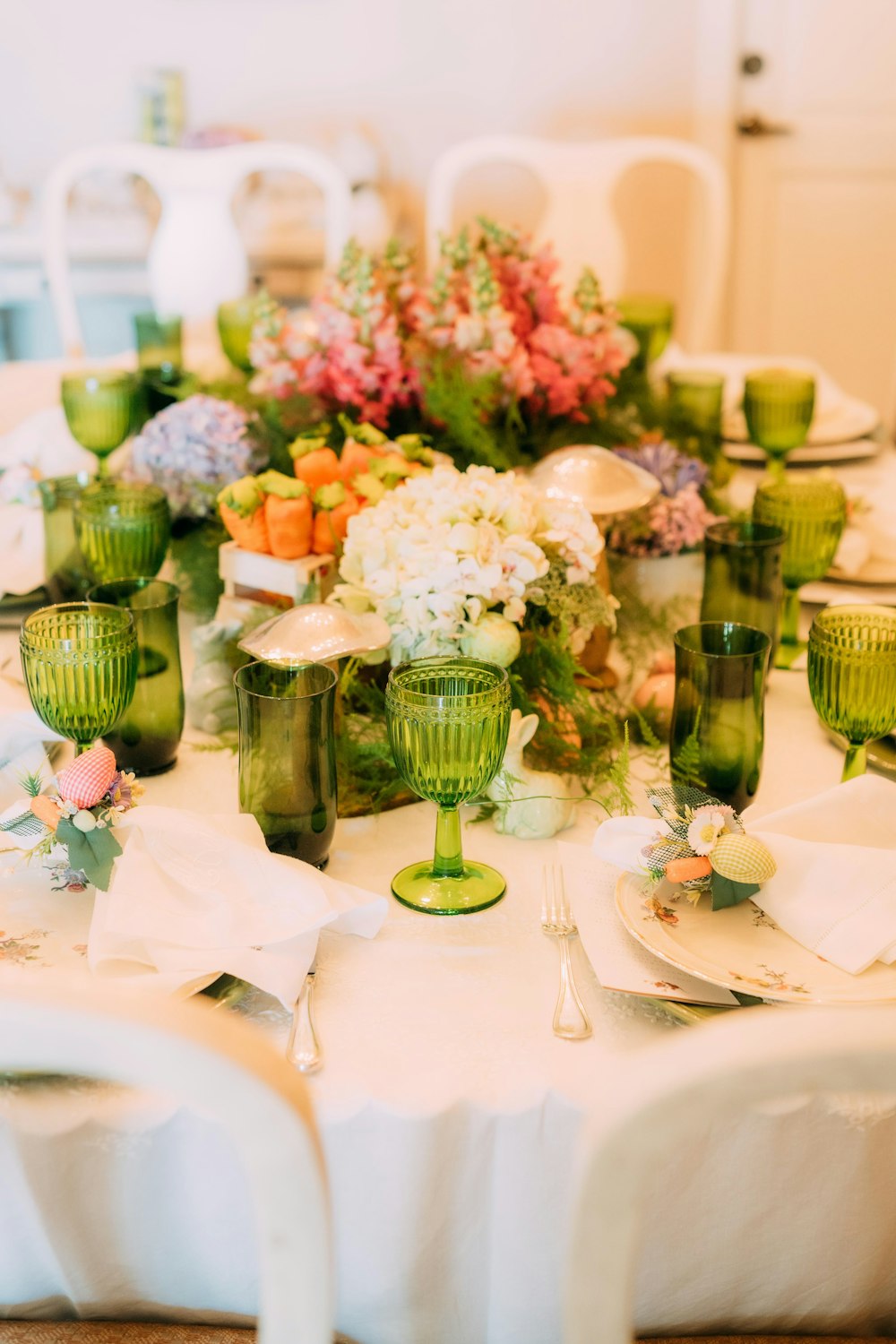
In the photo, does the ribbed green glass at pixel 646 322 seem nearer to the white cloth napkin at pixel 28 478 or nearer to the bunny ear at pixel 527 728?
the white cloth napkin at pixel 28 478

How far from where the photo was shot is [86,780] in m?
0.87

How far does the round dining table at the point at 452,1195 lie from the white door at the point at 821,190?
115 inches

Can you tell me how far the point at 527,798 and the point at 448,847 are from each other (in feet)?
0.30

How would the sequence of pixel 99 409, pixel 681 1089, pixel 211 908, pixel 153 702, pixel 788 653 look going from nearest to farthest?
pixel 681 1089 < pixel 211 908 < pixel 153 702 < pixel 788 653 < pixel 99 409

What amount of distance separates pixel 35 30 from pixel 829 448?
2786 mm

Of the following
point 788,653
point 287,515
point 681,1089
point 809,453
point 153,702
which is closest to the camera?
point 681,1089

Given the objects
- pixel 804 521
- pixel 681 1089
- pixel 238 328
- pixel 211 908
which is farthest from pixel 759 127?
pixel 681 1089

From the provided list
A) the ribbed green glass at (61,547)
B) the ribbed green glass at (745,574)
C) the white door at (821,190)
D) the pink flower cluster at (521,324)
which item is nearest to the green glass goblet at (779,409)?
the pink flower cluster at (521,324)

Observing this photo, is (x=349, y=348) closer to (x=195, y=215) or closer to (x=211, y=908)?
(x=211, y=908)

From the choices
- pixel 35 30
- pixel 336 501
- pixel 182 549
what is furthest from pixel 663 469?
pixel 35 30

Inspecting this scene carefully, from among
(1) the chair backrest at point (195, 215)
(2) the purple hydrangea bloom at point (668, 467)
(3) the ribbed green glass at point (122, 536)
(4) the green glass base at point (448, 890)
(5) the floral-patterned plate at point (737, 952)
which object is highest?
(1) the chair backrest at point (195, 215)

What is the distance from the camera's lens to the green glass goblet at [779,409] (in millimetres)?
1576

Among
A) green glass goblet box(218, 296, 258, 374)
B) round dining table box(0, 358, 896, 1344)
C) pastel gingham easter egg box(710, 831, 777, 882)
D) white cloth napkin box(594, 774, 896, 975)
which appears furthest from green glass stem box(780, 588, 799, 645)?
green glass goblet box(218, 296, 258, 374)

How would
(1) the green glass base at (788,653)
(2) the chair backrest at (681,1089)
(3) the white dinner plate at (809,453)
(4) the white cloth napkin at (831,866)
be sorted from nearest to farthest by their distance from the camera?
1. (2) the chair backrest at (681,1089)
2. (4) the white cloth napkin at (831,866)
3. (1) the green glass base at (788,653)
4. (3) the white dinner plate at (809,453)
